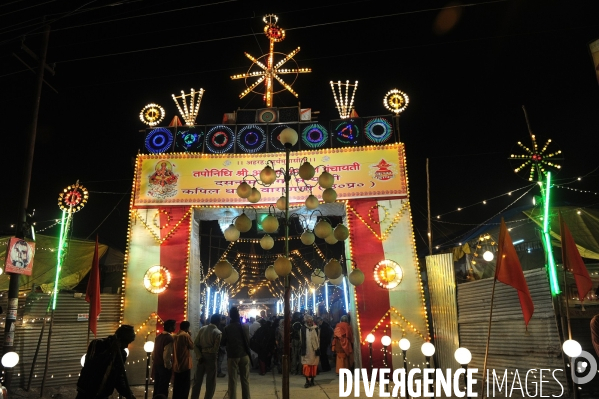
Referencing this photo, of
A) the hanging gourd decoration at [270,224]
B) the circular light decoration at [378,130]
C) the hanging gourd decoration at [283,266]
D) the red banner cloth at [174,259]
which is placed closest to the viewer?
the hanging gourd decoration at [283,266]

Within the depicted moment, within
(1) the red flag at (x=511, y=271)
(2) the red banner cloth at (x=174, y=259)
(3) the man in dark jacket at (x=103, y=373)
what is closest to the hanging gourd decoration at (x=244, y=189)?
(3) the man in dark jacket at (x=103, y=373)

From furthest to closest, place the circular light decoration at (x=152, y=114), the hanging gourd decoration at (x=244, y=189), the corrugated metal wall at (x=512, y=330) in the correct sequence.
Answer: the circular light decoration at (x=152, y=114) < the corrugated metal wall at (x=512, y=330) < the hanging gourd decoration at (x=244, y=189)

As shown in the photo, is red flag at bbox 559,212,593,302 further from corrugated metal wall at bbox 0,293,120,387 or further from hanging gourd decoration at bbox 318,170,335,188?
corrugated metal wall at bbox 0,293,120,387

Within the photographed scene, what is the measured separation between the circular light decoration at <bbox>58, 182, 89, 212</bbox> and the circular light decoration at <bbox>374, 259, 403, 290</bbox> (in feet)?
28.8

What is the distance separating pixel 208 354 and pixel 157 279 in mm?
4420

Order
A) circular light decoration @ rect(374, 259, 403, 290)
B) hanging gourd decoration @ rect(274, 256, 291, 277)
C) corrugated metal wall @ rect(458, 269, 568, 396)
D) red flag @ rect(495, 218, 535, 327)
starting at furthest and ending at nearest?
circular light decoration @ rect(374, 259, 403, 290)
corrugated metal wall @ rect(458, 269, 568, 396)
red flag @ rect(495, 218, 535, 327)
hanging gourd decoration @ rect(274, 256, 291, 277)

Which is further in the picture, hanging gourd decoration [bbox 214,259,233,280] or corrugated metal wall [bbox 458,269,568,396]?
corrugated metal wall [bbox 458,269,568,396]

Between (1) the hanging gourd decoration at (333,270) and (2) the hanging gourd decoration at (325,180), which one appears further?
(2) the hanging gourd decoration at (325,180)

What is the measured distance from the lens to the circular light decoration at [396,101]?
13102mm

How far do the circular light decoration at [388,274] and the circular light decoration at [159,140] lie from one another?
7731 mm

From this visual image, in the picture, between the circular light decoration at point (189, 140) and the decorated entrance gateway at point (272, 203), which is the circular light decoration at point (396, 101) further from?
the circular light decoration at point (189, 140)

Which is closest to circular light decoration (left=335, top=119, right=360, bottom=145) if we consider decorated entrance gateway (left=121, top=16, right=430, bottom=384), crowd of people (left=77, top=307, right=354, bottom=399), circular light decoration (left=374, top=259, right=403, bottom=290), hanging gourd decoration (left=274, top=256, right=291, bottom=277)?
decorated entrance gateway (left=121, top=16, right=430, bottom=384)

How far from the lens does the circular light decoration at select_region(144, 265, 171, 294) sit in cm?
1182

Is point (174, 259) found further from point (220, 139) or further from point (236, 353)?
point (236, 353)
